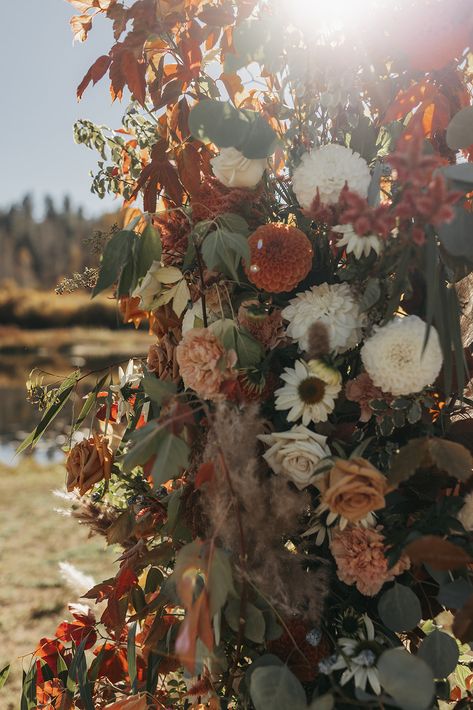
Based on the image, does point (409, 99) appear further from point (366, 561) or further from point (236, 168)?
point (366, 561)

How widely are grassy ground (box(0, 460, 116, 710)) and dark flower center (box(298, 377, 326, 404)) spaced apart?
73 centimetres

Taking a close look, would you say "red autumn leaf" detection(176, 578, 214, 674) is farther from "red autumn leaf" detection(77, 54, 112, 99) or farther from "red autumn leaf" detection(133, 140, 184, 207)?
"red autumn leaf" detection(77, 54, 112, 99)

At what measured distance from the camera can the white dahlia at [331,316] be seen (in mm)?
663

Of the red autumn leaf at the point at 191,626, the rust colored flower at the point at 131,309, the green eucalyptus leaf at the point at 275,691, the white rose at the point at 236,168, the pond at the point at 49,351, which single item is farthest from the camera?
the pond at the point at 49,351

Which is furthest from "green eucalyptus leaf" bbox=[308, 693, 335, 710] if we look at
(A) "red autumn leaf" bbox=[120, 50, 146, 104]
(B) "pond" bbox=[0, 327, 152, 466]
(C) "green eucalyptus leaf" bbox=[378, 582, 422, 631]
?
(B) "pond" bbox=[0, 327, 152, 466]

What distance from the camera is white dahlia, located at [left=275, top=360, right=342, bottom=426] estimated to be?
652 millimetres

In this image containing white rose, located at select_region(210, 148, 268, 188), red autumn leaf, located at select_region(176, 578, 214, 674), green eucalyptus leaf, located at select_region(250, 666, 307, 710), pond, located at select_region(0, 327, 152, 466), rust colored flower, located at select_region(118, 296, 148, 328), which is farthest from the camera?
pond, located at select_region(0, 327, 152, 466)

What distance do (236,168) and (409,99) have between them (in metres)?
0.21

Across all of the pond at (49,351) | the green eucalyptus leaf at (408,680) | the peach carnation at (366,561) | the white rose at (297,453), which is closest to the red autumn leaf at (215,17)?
the white rose at (297,453)

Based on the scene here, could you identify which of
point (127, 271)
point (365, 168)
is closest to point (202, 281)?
point (127, 271)

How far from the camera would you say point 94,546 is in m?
2.54

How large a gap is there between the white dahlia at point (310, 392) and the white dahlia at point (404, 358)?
0.17ft

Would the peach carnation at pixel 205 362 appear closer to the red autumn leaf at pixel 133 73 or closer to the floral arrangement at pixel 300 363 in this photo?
the floral arrangement at pixel 300 363

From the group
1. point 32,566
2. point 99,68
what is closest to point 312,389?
point 99,68
